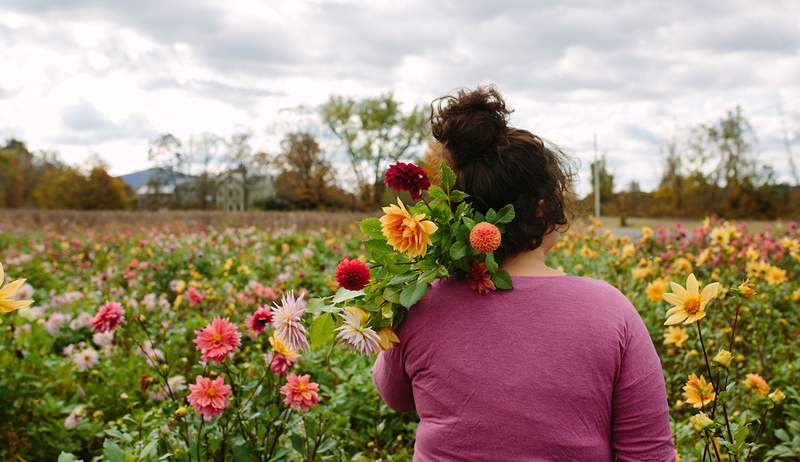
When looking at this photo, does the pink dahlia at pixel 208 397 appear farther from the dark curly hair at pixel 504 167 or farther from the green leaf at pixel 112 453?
the dark curly hair at pixel 504 167

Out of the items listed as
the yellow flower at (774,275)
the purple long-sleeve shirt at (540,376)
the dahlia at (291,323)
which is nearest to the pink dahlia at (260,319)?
the dahlia at (291,323)

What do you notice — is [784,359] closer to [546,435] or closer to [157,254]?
[546,435]

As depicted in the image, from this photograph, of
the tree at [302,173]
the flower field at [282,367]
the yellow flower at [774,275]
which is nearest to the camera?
the flower field at [282,367]

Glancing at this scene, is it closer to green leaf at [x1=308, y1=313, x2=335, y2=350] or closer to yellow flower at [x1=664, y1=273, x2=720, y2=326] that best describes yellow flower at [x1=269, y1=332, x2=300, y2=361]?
green leaf at [x1=308, y1=313, x2=335, y2=350]

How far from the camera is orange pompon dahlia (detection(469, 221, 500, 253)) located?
1.25 m

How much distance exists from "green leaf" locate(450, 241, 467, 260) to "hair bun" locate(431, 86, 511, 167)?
188 mm

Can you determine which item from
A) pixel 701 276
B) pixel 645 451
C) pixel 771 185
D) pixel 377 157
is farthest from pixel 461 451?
pixel 377 157

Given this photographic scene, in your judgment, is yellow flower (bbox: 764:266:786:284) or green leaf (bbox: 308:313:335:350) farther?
yellow flower (bbox: 764:266:786:284)

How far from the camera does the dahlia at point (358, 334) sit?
1.34 metres

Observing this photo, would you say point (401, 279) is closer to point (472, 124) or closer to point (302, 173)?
point (472, 124)

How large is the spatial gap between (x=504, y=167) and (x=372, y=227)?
0.32 meters

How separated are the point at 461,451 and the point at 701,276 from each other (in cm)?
374

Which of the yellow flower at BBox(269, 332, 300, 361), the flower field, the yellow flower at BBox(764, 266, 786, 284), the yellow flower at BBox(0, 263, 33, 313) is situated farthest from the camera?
the yellow flower at BBox(764, 266, 786, 284)

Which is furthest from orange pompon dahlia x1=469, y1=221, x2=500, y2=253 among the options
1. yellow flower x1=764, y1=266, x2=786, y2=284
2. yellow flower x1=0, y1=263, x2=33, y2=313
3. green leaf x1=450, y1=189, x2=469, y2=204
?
yellow flower x1=764, y1=266, x2=786, y2=284
